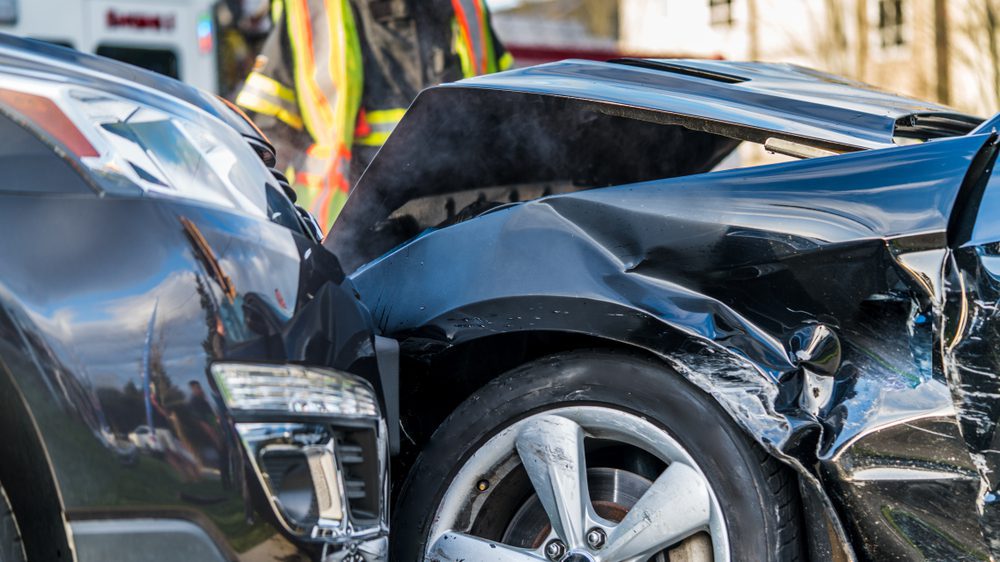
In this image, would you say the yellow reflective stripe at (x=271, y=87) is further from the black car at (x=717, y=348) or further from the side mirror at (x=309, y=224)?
the side mirror at (x=309, y=224)

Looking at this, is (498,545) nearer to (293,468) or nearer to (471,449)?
(471,449)

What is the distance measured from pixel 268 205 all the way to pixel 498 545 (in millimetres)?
831

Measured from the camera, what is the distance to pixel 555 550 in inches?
89.9

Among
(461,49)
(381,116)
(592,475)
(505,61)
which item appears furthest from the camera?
(505,61)

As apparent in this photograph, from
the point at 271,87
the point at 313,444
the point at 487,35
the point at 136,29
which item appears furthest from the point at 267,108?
the point at 136,29

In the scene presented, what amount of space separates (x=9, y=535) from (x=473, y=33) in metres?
3.35

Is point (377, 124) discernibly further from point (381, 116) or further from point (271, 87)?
point (271, 87)

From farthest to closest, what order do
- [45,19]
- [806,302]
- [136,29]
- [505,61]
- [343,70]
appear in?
[136,29] → [45,19] → [505,61] → [343,70] → [806,302]

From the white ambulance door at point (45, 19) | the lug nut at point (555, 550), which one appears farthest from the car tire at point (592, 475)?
the white ambulance door at point (45, 19)

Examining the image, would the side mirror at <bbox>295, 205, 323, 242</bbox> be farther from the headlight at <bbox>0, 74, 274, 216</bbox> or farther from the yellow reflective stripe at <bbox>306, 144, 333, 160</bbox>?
the yellow reflective stripe at <bbox>306, 144, 333, 160</bbox>

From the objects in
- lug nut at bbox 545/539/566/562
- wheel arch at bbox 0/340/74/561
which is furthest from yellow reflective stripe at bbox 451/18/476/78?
wheel arch at bbox 0/340/74/561

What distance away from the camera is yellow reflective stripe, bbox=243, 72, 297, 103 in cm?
450

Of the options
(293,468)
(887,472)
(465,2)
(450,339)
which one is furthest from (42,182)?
(465,2)

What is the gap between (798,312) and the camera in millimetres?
2148
